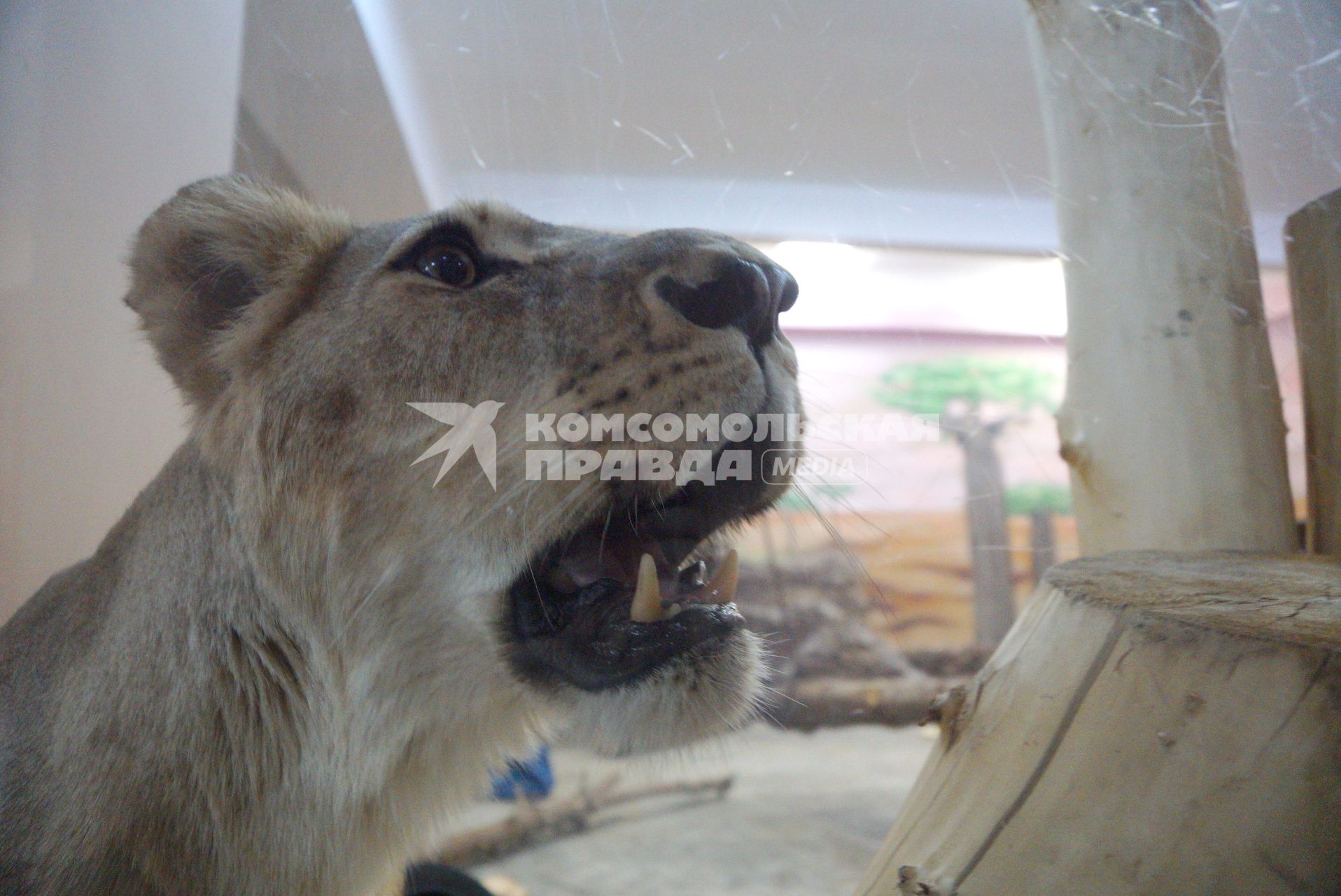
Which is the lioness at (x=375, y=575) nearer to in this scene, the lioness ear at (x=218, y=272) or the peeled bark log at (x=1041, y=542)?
the lioness ear at (x=218, y=272)

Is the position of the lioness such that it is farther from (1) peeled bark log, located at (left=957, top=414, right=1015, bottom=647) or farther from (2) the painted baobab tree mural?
(2) the painted baobab tree mural

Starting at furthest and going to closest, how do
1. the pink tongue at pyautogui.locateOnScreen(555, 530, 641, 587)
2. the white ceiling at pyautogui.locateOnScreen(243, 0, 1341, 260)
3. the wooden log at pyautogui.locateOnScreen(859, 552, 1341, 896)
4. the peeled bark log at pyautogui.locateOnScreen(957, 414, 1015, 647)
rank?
the peeled bark log at pyautogui.locateOnScreen(957, 414, 1015, 647) → the white ceiling at pyautogui.locateOnScreen(243, 0, 1341, 260) → the pink tongue at pyautogui.locateOnScreen(555, 530, 641, 587) → the wooden log at pyautogui.locateOnScreen(859, 552, 1341, 896)

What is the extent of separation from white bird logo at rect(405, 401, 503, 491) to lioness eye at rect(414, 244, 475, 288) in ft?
0.77

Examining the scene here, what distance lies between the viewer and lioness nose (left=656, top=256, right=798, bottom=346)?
1127 mm

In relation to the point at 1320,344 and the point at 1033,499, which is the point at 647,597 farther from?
the point at 1033,499

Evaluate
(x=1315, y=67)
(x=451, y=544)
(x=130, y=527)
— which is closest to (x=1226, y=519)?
(x=1315, y=67)

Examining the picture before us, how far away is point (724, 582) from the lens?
126 cm

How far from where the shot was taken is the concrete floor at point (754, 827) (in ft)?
8.49

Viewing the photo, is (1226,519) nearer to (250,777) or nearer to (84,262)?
(250,777)

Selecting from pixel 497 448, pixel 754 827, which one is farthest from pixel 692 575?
pixel 754 827

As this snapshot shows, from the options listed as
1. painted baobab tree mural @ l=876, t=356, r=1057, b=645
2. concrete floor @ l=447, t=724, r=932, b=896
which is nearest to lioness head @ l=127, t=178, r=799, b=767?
painted baobab tree mural @ l=876, t=356, r=1057, b=645

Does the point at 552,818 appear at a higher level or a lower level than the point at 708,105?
lower

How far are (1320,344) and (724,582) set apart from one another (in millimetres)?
1206

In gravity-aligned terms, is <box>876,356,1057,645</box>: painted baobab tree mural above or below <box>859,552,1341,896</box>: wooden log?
above
